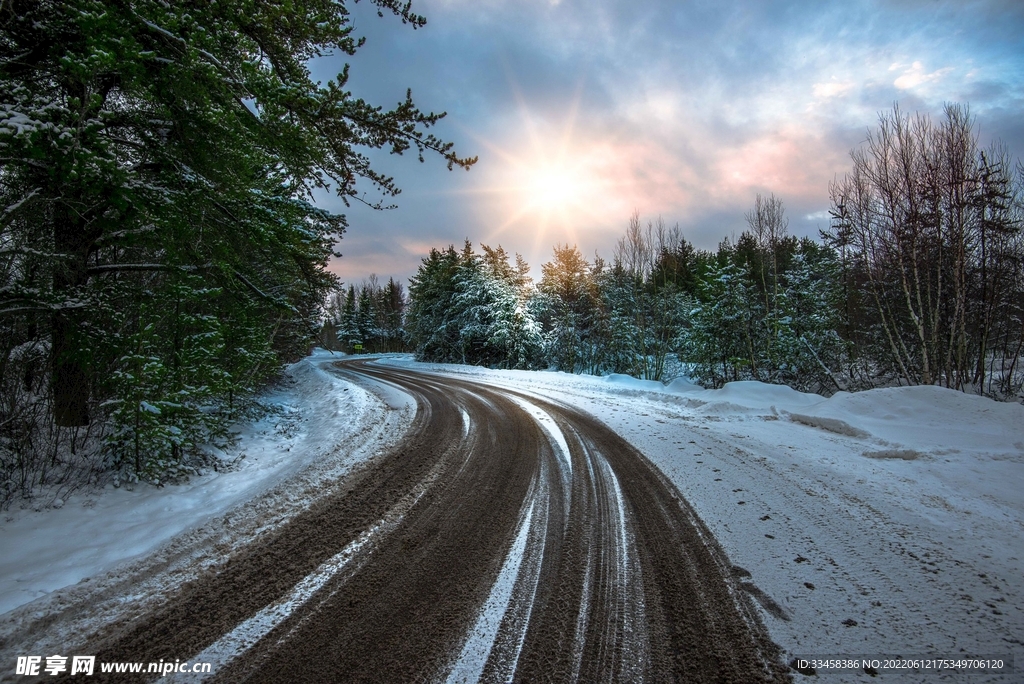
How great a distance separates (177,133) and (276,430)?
4.88m

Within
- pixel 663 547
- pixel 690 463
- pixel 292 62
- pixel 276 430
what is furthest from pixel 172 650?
pixel 292 62

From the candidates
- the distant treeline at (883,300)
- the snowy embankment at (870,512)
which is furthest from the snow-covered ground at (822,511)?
the distant treeline at (883,300)

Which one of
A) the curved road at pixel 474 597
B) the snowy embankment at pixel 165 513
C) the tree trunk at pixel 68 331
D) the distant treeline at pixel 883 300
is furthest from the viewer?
the distant treeline at pixel 883 300

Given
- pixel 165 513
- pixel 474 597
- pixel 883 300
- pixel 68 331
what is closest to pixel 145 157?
pixel 68 331

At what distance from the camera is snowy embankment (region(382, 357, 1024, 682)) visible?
2076 millimetres

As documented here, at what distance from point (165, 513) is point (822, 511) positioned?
6199 millimetres

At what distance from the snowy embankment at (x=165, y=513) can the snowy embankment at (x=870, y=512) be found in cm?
411

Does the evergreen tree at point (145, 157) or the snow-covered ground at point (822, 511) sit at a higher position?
the evergreen tree at point (145, 157)

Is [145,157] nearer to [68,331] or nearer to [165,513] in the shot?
[68,331]

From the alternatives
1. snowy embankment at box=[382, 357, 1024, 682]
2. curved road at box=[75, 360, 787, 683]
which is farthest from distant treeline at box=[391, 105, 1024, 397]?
curved road at box=[75, 360, 787, 683]

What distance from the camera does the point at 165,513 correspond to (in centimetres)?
366

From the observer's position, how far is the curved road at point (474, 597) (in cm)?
185

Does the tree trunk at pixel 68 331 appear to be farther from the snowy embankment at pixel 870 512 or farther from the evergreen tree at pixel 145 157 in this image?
the snowy embankment at pixel 870 512

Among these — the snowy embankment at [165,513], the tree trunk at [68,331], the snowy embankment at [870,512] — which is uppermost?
the tree trunk at [68,331]
